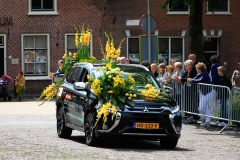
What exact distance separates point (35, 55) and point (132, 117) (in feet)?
92.5

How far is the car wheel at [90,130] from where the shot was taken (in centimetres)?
1485

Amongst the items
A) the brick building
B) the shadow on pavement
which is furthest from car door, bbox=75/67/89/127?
the brick building

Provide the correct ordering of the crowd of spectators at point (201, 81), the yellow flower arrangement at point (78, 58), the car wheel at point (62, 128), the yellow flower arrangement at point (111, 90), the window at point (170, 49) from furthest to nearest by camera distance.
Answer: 1. the window at point (170, 49)
2. the crowd of spectators at point (201, 81)
3. the yellow flower arrangement at point (78, 58)
4. the car wheel at point (62, 128)
5. the yellow flower arrangement at point (111, 90)

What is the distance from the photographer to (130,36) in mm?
42594

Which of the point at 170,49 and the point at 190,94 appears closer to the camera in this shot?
the point at 190,94

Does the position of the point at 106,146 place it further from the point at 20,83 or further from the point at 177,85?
the point at 20,83

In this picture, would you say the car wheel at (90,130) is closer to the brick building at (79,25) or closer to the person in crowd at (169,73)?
the person in crowd at (169,73)

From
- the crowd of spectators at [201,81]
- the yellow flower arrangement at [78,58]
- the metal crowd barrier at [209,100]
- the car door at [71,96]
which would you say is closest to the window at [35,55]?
the crowd of spectators at [201,81]

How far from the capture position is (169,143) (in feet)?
49.6

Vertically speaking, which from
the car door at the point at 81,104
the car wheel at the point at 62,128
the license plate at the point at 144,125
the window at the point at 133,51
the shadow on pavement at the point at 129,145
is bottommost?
the shadow on pavement at the point at 129,145

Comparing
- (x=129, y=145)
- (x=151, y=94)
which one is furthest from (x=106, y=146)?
(x=151, y=94)

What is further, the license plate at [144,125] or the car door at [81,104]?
the car door at [81,104]

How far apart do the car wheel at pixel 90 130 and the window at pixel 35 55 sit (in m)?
27.1

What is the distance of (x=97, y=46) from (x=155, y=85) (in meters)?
26.7
